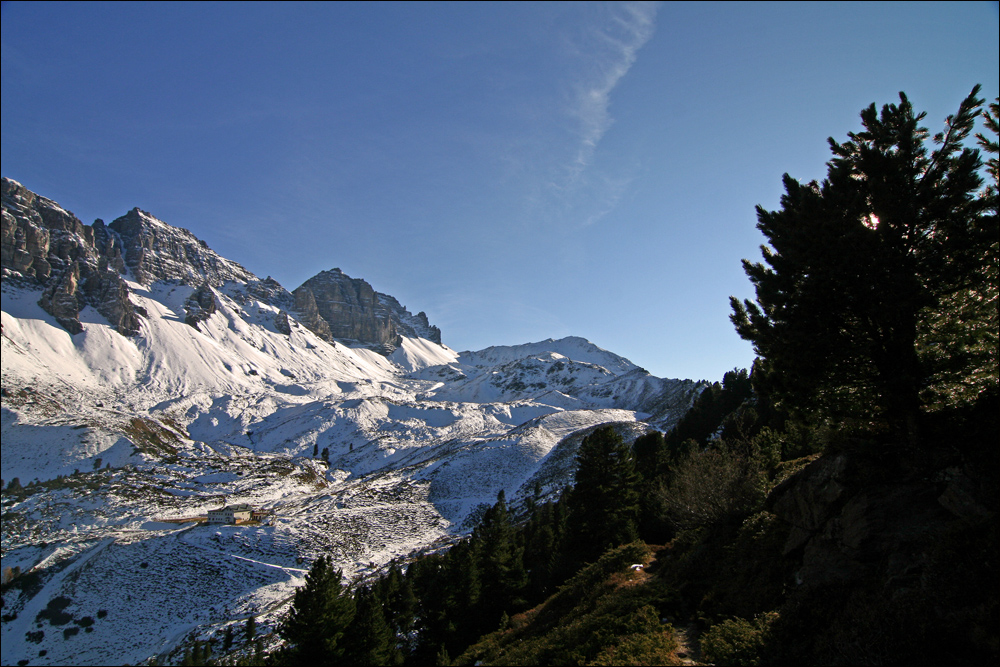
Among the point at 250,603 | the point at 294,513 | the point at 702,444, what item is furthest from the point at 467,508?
the point at 702,444

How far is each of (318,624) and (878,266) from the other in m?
30.6

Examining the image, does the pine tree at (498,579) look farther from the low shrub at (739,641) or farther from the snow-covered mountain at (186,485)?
the snow-covered mountain at (186,485)

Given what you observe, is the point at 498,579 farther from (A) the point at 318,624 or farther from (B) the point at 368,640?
(A) the point at 318,624

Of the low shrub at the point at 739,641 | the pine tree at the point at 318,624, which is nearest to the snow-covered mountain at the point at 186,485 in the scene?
the pine tree at the point at 318,624

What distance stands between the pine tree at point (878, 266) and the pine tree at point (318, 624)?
87.7 feet

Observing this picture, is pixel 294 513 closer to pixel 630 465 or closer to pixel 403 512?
pixel 403 512

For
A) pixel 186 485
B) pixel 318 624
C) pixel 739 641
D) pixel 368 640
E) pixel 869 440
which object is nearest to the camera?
pixel 739 641

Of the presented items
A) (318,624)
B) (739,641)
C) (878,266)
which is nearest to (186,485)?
(318,624)

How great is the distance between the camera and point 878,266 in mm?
11148

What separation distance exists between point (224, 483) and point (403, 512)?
63.2 meters

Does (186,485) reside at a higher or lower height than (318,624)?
higher

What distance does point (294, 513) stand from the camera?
91375 mm

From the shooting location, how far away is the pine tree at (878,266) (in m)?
10.8

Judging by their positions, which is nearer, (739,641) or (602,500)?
(739,641)
